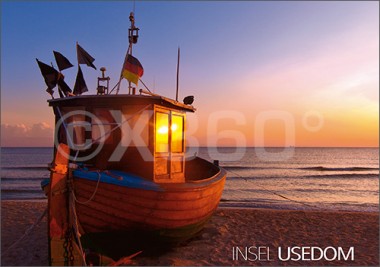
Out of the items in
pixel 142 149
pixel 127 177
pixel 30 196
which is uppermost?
pixel 142 149

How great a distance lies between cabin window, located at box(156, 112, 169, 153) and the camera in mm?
7004

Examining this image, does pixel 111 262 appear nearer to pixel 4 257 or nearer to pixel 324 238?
pixel 4 257

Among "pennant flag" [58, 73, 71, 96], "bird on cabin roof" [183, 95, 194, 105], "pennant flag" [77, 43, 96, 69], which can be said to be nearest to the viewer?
"pennant flag" [58, 73, 71, 96]

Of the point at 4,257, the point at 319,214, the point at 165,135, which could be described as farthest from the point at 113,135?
the point at 319,214

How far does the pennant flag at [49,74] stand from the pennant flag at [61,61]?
25cm

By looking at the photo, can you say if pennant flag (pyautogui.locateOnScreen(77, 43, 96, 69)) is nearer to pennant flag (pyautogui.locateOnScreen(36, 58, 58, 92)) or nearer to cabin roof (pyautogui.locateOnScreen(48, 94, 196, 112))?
pennant flag (pyautogui.locateOnScreen(36, 58, 58, 92))

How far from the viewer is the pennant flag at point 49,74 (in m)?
7.07

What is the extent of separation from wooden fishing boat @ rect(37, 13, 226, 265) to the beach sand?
0.83 metres

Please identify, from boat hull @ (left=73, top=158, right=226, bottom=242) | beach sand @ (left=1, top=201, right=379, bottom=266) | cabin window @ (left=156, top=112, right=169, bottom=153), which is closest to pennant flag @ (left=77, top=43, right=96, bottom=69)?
cabin window @ (left=156, top=112, right=169, bottom=153)

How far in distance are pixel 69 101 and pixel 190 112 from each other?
3.45 metres

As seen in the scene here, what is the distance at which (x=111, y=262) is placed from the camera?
6312 mm

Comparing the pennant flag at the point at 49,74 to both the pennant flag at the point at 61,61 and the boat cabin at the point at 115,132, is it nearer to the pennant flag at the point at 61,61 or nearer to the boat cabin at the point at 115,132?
the pennant flag at the point at 61,61

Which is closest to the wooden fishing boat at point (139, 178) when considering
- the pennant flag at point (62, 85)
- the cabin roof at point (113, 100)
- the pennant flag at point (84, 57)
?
the cabin roof at point (113, 100)

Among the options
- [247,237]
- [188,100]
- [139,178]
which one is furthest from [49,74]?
[247,237]
